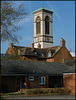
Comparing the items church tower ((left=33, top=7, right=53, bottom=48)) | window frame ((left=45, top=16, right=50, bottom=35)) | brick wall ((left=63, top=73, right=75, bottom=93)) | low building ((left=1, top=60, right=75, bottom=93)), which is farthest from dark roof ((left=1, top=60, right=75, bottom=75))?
window frame ((left=45, top=16, right=50, bottom=35))

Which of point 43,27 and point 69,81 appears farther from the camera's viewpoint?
point 43,27

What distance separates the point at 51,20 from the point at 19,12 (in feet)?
317

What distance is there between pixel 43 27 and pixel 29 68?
80.0m

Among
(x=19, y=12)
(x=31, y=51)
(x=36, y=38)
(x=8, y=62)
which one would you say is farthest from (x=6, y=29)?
(x=36, y=38)

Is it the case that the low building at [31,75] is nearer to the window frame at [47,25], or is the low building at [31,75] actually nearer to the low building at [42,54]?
the low building at [42,54]

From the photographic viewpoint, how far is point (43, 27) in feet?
395

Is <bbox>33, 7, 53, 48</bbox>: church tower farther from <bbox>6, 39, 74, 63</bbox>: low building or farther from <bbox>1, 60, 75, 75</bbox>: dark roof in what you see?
<bbox>1, 60, 75, 75</bbox>: dark roof

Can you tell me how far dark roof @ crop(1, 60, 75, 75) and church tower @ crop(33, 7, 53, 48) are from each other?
69.3 meters

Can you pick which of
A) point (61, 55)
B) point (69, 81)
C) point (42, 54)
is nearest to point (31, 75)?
point (69, 81)

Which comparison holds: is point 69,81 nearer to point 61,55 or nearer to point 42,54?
Answer: point 61,55

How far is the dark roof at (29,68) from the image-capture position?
38.7 metres

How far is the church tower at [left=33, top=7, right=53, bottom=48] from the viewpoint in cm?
11800

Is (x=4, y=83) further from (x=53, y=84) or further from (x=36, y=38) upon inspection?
(x=36, y=38)

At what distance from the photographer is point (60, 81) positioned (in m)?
45.3
